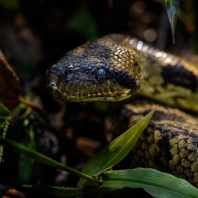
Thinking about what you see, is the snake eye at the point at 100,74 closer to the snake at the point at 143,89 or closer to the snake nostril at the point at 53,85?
the snake at the point at 143,89

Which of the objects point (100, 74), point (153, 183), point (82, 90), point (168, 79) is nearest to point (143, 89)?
point (168, 79)

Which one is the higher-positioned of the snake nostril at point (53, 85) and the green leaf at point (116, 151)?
the snake nostril at point (53, 85)

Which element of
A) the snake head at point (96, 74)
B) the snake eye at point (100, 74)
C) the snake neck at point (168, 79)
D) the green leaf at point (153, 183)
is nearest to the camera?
the green leaf at point (153, 183)

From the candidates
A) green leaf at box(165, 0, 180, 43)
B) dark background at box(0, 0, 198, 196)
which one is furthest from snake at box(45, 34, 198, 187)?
green leaf at box(165, 0, 180, 43)

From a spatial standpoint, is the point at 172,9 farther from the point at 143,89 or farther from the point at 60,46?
the point at 60,46

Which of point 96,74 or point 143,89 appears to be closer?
point 96,74

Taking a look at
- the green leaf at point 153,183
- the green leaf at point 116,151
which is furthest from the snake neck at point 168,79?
the green leaf at point 153,183

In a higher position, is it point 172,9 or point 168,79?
point 172,9
